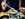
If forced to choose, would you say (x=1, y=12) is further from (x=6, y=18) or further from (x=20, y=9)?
(x=20, y=9)

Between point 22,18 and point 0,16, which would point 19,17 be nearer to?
point 22,18

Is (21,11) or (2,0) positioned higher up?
(2,0)

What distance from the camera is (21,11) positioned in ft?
2.77

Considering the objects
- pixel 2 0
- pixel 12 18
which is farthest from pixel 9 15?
pixel 2 0

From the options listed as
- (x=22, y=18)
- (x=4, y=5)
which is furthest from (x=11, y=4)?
(x=22, y=18)

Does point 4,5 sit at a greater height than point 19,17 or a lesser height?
greater

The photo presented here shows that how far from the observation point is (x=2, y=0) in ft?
2.77

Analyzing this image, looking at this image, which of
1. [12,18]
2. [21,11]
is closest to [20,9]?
[21,11]

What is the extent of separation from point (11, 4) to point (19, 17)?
0.54ft

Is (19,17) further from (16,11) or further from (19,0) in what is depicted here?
(19,0)

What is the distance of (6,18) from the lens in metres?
0.85

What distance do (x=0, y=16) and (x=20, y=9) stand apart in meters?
0.23

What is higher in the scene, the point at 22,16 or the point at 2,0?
the point at 2,0

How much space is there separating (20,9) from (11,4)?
11 centimetres
